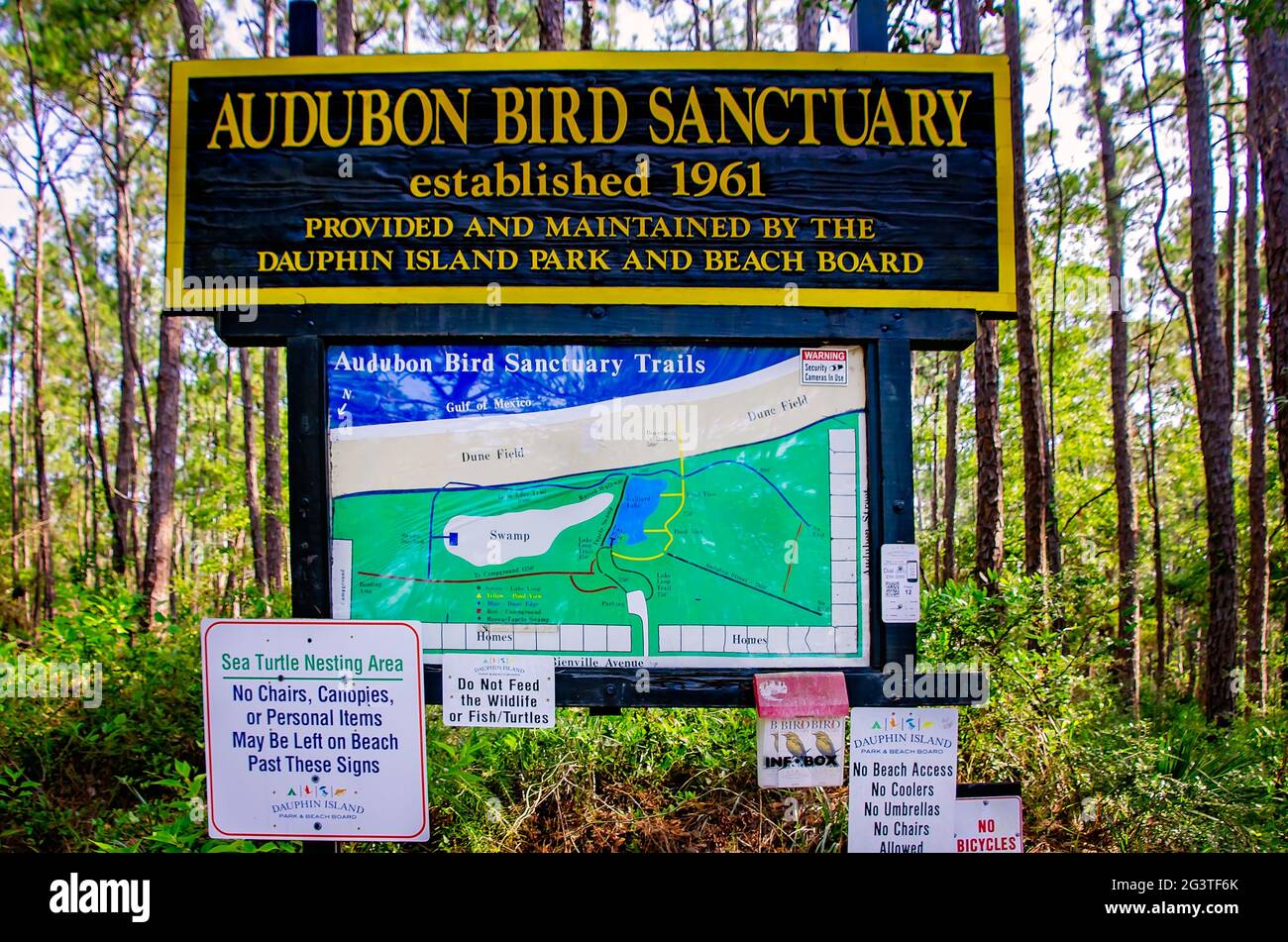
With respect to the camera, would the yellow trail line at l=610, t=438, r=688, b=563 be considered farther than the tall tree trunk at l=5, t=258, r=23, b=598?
No

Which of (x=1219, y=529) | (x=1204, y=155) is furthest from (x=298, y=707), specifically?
(x=1204, y=155)

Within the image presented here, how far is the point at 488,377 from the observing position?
3398mm

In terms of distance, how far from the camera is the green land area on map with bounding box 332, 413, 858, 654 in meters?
3.36

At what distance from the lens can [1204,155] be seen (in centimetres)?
1105

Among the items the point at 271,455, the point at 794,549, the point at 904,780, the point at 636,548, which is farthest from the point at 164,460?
the point at 904,780

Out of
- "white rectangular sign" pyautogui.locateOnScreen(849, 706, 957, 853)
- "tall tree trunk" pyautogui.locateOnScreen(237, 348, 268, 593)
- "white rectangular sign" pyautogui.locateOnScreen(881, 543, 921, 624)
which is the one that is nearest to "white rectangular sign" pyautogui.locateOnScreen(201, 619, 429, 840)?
"white rectangular sign" pyautogui.locateOnScreen(849, 706, 957, 853)

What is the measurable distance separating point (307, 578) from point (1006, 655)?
4.28 metres

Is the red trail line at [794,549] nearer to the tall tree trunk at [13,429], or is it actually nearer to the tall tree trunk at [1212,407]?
the tall tree trunk at [1212,407]

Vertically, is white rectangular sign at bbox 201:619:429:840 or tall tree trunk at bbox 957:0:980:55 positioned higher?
tall tree trunk at bbox 957:0:980:55

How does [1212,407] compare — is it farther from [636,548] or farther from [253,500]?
[253,500]

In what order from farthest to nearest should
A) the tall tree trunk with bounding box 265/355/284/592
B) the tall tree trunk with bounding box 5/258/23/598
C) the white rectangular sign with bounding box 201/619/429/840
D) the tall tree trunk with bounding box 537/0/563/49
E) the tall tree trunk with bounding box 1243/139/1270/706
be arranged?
the tall tree trunk with bounding box 5/258/23/598 → the tall tree trunk with bounding box 265/355/284/592 → the tall tree trunk with bounding box 1243/139/1270/706 → the tall tree trunk with bounding box 537/0/563/49 → the white rectangular sign with bounding box 201/619/429/840

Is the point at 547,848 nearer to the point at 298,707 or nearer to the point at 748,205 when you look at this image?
the point at 298,707

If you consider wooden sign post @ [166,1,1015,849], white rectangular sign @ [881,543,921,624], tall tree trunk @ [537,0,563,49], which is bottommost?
white rectangular sign @ [881,543,921,624]

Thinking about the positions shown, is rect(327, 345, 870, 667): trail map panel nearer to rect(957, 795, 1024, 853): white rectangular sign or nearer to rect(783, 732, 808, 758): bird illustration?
rect(783, 732, 808, 758): bird illustration
